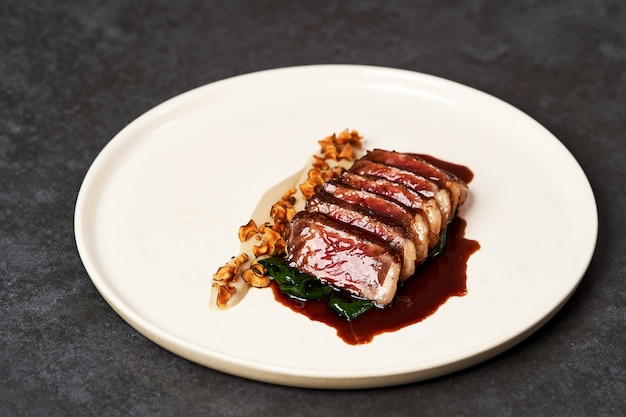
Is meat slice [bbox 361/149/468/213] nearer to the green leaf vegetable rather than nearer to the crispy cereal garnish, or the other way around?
the crispy cereal garnish

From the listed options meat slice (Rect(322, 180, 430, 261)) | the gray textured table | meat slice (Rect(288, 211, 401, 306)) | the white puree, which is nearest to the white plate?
the white puree

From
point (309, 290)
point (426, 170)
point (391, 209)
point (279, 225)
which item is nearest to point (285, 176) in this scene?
point (279, 225)

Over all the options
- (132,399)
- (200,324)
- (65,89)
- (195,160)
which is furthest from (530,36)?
(132,399)

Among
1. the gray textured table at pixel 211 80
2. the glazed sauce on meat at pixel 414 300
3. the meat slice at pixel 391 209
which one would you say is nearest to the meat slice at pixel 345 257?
the glazed sauce on meat at pixel 414 300

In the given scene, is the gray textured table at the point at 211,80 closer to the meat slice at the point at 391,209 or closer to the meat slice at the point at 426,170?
the meat slice at the point at 391,209

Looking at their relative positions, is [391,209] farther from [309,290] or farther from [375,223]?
[309,290]

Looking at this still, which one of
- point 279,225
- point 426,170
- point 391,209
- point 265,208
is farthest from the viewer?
point 265,208

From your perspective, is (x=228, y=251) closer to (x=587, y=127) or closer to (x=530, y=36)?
(x=587, y=127)
